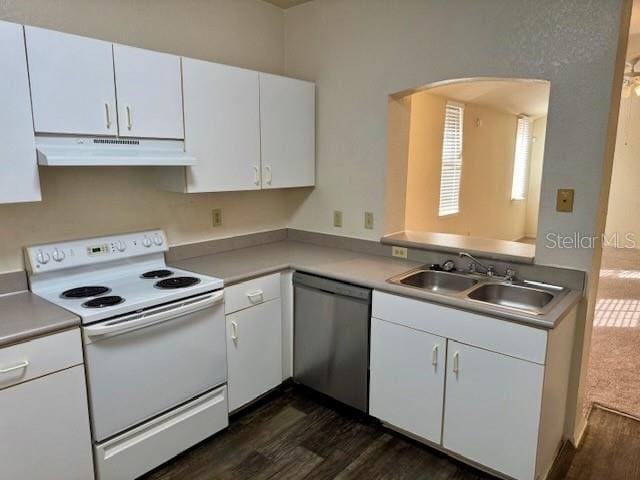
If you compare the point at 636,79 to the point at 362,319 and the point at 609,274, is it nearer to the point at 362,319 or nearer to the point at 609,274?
the point at 609,274

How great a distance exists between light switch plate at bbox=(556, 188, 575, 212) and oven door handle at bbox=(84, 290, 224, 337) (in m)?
1.78

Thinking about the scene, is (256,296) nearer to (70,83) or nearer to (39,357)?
(39,357)

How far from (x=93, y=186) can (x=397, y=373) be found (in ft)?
6.24

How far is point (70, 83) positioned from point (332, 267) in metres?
1.62

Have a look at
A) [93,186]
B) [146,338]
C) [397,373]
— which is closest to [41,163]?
[93,186]

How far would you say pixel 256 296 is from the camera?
2631mm

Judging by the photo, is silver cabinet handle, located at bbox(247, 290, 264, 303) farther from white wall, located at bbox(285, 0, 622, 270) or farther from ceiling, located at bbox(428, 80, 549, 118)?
ceiling, located at bbox(428, 80, 549, 118)

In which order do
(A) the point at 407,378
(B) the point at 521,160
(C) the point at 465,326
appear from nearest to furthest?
(C) the point at 465,326 < (A) the point at 407,378 < (B) the point at 521,160

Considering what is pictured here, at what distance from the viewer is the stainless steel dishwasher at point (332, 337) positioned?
252 centimetres

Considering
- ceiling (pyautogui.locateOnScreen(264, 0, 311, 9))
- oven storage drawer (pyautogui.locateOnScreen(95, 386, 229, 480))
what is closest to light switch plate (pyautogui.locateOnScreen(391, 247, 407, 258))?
oven storage drawer (pyautogui.locateOnScreen(95, 386, 229, 480))

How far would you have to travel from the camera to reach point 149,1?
2.53 m

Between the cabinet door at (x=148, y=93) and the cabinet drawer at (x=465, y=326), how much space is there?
55.9 inches

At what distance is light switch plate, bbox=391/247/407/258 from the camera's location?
292 centimetres

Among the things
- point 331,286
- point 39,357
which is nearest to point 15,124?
point 39,357
